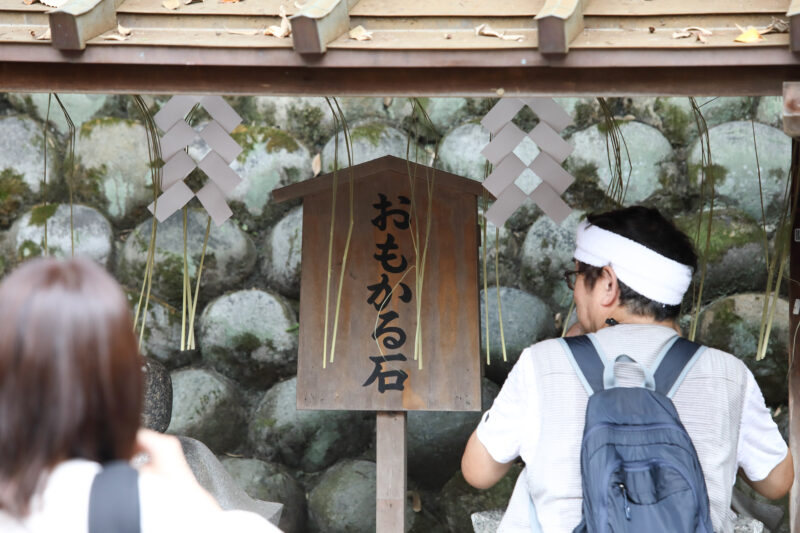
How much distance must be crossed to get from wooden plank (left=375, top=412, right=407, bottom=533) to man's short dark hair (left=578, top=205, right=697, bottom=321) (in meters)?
1.33

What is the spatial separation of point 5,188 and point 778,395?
190 inches

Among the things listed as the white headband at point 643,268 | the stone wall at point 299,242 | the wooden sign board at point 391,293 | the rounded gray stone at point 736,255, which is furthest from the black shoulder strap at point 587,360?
the rounded gray stone at point 736,255

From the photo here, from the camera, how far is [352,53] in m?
2.21

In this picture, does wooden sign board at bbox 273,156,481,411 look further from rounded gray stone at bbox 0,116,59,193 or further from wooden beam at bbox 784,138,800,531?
rounded gray stone at bbox 0,116,59,193

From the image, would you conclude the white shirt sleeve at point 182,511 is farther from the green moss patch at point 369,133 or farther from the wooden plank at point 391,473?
the green moss patch at point 369,133

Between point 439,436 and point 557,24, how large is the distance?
113 inches

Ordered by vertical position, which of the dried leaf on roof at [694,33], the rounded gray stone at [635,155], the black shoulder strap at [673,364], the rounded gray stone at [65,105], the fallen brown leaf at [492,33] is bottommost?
the black shoulder strap at [673,364]

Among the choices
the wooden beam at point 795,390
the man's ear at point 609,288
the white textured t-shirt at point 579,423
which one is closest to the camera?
the white textured t-shirt at point 579,423

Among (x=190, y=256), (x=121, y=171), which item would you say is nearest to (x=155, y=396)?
(x=190, y=256)

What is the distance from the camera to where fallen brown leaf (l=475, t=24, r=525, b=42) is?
85.2 inches

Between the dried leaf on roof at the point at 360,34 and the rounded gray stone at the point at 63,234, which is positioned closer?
the dried leaf on roof at the point at 360,34

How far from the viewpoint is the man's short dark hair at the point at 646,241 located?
7.29 ft

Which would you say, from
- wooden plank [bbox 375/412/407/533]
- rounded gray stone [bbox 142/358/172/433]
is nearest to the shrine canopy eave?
rounded gray stone [bbox 142/358/172/433]

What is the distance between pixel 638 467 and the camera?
192cm
